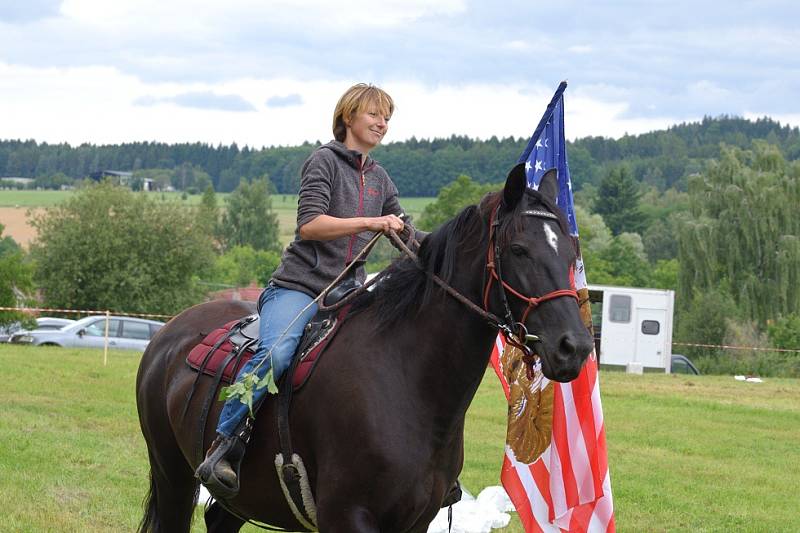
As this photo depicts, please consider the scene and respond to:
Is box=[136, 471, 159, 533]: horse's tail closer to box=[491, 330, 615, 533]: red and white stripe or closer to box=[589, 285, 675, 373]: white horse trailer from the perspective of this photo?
box=[491, 330, 615, 533]: red and white stripe

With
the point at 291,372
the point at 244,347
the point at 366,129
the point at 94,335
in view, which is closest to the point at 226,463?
the point at 291,372

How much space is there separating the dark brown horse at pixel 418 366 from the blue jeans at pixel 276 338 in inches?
5.7

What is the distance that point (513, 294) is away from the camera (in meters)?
4.35

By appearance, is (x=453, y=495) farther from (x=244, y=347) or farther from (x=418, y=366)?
(x=244, y=347)

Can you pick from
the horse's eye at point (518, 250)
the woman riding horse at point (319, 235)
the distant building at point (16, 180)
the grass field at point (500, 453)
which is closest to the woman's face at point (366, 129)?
the woman riding horse at point (319, 235)

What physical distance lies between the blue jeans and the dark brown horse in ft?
0.48

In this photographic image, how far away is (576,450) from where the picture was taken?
20.6 ft

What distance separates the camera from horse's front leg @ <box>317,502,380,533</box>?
14.9 feet

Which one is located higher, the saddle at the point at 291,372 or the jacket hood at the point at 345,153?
the jacket hood at the point at 345,153

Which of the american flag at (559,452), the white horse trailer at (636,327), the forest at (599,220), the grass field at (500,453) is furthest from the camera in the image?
the forest at (599,220)

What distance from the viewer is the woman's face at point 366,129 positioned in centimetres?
536

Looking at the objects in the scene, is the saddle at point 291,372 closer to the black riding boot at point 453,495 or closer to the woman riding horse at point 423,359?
the woman riding horse at point 423,359

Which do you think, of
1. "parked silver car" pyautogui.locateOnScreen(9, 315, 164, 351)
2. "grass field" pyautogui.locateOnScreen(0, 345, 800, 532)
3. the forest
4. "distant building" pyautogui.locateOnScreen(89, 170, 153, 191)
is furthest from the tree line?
"grass field" pyautogui.locateOnScreen(0, 345, 800, 532)

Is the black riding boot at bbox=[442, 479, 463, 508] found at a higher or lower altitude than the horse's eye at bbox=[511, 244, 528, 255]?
lower
